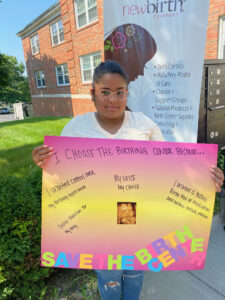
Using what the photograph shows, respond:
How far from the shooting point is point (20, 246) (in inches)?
63.1

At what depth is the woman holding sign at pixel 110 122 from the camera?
1.16m

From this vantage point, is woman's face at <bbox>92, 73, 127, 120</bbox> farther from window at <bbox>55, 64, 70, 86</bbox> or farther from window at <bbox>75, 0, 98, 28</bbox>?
window at <bbox>55, 64, 70, 86</bbox>

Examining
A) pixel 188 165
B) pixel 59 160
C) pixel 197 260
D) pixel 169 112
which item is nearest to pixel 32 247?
pixel 59 160

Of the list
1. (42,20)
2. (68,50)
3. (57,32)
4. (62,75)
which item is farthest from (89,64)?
(42,20)

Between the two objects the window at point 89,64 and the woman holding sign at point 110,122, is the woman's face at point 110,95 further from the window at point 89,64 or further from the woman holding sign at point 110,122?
the window at point 89,64

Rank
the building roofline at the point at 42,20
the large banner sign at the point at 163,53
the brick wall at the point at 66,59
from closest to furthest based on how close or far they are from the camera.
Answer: the large banner sign at the point at 163,53
the brick wall at the point at 66,59
the building roofline at the point at 42,20

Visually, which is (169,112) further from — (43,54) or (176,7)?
(43,54)

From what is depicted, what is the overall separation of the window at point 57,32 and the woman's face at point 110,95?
14.6 meters

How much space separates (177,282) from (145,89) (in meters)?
2.00

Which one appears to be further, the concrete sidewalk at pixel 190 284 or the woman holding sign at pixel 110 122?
the concrete sidewalk at pixel 190 284

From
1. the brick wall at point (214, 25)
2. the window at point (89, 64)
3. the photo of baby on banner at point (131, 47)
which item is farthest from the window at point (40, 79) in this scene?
the photo of baby on banner at point (131, 47)

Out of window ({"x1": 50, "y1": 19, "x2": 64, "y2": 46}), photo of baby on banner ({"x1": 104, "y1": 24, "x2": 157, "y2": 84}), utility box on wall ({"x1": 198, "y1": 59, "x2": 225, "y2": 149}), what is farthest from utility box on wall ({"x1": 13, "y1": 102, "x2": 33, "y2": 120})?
photo of baby on banner ({"x1": 104, "y1": 24, "x2": 157, "y2": 84})

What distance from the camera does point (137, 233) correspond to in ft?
3.92

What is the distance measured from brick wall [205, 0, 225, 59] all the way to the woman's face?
Answer: 564 centimetres
